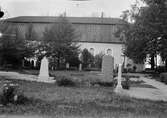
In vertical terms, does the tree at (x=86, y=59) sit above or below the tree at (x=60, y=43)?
below

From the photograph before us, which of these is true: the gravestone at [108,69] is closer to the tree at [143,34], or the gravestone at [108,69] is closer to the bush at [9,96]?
the bush at [9,96]

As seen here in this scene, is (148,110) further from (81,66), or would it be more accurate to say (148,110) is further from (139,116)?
(81,66)

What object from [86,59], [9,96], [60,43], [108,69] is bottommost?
[9,96]

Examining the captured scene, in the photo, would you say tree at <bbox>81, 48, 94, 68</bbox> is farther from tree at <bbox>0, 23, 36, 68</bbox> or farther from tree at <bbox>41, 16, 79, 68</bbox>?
tree at <bbox>0, 23, 36, 68</bbox>

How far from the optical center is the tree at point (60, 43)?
28347 millimetres

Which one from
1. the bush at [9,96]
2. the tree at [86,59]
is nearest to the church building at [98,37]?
the tree at [86,59]

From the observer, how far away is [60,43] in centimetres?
2844

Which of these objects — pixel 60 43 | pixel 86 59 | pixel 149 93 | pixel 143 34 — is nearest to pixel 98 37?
pixel 86 59

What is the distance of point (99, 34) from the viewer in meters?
42.5

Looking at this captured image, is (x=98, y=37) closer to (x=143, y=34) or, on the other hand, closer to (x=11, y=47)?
(x=143, y=34)

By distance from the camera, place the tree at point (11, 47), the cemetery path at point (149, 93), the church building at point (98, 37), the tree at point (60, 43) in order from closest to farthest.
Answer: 1. the cemetery path at point (149, 93)
2. the tree at point (11, 47)
3. the tree at point (60, 43)
4. the church building at point (98, 37)

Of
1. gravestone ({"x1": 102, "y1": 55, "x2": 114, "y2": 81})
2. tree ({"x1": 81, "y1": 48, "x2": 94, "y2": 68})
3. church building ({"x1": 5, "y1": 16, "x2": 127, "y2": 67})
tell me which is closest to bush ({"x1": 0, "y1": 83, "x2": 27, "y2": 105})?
gravestone ({"x1": 102, "y1": 55, "x2": 114, "y2": 81})

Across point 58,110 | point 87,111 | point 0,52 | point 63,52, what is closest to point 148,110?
point 87,111

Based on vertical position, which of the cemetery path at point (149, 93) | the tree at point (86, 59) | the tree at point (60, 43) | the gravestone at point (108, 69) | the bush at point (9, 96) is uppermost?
the tree at point (60, 43)
